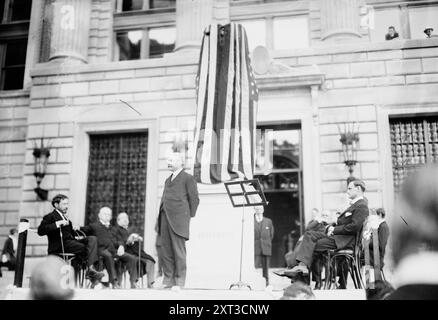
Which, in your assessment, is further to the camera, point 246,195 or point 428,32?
point 428,32

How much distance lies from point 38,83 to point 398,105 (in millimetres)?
7447

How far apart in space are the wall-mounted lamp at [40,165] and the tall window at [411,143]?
6805 mm

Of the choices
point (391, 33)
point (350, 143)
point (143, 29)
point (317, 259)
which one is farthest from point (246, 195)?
point (143, 29)

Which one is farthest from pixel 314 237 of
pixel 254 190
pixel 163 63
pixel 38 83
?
pixel 38 83

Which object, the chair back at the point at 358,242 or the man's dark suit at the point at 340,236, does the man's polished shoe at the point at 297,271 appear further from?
the chair back at the point at 358,242

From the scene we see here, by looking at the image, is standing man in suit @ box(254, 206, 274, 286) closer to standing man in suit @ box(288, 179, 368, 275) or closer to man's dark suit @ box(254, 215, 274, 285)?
man's dark suit @ box(254, 215, 274, 285)

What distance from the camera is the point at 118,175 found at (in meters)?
10.3

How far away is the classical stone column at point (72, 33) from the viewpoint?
10.2 metres

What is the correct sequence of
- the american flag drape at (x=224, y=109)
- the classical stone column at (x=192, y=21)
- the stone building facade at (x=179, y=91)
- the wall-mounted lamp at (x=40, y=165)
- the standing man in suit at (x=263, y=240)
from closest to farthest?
the american flag drape at (x=224, y=109) < the stone building facade at (x=179, y=91) < the standing man in suit at (x=263, y=240) < the wall-mounted lamp at (x=40, y=165) < the classical stone column at (x=192, y=21)

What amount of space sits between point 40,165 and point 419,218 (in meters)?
9.55

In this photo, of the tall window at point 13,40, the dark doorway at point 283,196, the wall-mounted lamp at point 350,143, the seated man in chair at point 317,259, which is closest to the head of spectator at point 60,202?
the tall window at point 13,40

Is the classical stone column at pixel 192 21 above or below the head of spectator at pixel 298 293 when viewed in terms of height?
above

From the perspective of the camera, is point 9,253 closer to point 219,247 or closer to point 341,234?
point 219,247

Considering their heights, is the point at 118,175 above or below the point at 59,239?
above
